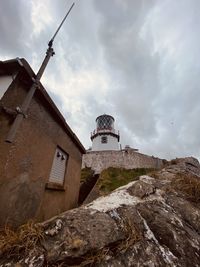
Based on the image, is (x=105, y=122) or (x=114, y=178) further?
(x=105, y=122)

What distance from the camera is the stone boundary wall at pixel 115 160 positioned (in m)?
21.4

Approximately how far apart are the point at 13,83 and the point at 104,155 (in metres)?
19.1

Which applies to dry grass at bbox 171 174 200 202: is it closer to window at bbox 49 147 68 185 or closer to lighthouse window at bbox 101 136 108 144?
window at bbox 49 147 68 185

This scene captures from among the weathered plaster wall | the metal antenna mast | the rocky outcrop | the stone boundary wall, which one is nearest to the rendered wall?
the weathered plaster wall

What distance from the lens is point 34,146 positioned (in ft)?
14.3

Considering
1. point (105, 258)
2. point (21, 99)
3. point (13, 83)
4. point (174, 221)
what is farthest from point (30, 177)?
point (174, 221)

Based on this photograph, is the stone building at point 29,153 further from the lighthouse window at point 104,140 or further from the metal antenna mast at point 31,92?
the lighthouse window at point 104,140

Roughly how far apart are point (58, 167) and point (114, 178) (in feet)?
41.2

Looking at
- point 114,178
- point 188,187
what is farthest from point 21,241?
point 114,178

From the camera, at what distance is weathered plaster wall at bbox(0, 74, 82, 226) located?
3.38 meters

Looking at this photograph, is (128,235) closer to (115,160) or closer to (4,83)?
(4,83)

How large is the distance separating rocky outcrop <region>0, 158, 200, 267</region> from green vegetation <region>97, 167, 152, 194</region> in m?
12.0

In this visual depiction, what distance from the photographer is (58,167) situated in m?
5.88

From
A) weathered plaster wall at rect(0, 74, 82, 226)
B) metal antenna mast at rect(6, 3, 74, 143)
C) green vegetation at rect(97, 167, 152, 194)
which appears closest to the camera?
metal antenna mast at rect(6, 3, 74, 143)
